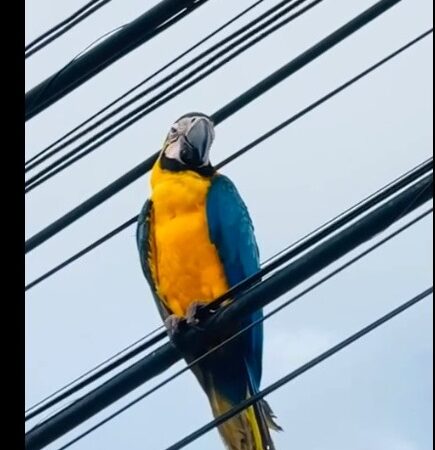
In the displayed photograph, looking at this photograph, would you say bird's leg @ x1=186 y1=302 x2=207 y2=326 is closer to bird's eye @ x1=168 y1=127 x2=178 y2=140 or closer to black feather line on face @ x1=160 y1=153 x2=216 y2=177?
black feather line on face @ x1=160 y1=153 x2=216 y2=177

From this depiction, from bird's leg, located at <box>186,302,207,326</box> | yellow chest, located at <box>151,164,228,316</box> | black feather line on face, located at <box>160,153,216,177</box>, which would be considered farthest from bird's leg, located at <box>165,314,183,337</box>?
black feather line on face, located at <box>160,153,216,177</box>

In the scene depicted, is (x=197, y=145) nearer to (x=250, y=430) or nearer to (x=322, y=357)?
(x=250, y=430)

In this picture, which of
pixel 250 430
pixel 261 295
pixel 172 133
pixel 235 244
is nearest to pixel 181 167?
pixel 172 133

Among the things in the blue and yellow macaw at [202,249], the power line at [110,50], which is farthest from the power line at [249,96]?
the blue and yellow macaw at [202,249]

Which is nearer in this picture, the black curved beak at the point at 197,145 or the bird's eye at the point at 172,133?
the black curved beak at the point at 197,145

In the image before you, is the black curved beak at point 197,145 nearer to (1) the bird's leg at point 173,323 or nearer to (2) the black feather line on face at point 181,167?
(2) the black feather line on face at point 181,167

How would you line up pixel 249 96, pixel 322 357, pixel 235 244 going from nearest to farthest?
1. pixel 322 357
2. pixel 249 96
3. pixel 235 244
